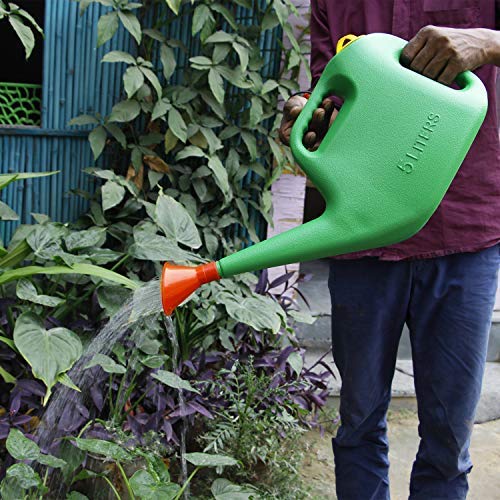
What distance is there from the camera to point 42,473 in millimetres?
2236

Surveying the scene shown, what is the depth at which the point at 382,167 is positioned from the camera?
1390 mm

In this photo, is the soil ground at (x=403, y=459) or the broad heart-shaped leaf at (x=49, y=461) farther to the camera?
the soil ground at (x=403, y=459)

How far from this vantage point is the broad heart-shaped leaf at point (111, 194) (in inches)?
106

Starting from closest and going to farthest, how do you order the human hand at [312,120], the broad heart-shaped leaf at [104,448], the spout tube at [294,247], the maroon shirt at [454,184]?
1. the spout tube at [294,247]
2. the human hand at [312,120]
3. the maroon shirt at [454,184]
4. the broad heart-shaped leaf at [104,448]

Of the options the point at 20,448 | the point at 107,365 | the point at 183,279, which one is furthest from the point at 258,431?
the point at 183,279

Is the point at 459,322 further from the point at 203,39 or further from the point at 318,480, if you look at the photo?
the point at 203,39

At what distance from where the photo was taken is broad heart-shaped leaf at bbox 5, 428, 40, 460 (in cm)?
184

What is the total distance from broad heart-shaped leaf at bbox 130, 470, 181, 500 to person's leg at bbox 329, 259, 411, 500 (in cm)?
44

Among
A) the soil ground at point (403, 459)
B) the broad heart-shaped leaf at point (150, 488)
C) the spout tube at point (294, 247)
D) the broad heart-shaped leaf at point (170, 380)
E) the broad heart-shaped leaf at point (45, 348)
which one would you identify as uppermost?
the spout tube at point (294, 247)

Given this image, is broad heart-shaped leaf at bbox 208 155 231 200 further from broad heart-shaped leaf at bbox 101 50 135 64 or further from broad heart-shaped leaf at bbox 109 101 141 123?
broad heart-shaped leaf at bbox 101 50 135 64

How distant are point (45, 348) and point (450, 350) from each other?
1.09 m

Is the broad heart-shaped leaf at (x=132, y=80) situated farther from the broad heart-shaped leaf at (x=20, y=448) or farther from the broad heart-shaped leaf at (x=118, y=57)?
the broad heart-shaped leaf at (x=20, y=448)

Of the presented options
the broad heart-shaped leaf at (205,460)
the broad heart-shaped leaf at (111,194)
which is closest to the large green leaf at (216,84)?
the broad heart-shaped leaf at (111,194)

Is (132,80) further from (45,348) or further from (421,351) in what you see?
(421,351)
